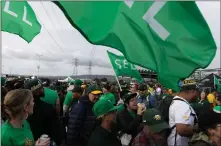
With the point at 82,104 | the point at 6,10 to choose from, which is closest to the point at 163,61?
the point at 82,104

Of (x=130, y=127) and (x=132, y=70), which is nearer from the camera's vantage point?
(x=130, y=127)

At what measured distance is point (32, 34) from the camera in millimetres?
5844

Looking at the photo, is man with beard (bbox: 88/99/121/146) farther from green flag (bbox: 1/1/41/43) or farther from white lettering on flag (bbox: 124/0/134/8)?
green flag (bbox: 1/1/41/43)

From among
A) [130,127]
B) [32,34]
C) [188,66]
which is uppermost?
[32,34]

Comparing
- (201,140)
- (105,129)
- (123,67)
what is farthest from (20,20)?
(201,140)

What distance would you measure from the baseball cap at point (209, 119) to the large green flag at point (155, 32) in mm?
503

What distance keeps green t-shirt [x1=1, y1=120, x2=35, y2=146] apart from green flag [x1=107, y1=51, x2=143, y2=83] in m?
5.56

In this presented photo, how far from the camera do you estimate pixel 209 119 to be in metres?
2.81

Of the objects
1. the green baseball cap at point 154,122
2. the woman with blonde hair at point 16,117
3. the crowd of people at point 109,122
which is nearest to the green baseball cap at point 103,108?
the crowd of people at point 109,122

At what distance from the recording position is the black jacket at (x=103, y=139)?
10.6 ft

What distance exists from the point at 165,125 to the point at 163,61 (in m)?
0.70

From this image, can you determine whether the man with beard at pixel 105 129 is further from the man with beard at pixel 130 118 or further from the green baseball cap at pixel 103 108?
the man with beard at pixel 130 118

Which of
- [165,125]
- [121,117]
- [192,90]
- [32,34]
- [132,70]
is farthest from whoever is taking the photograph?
[132,70]

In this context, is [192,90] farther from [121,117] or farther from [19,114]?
[19,114]
